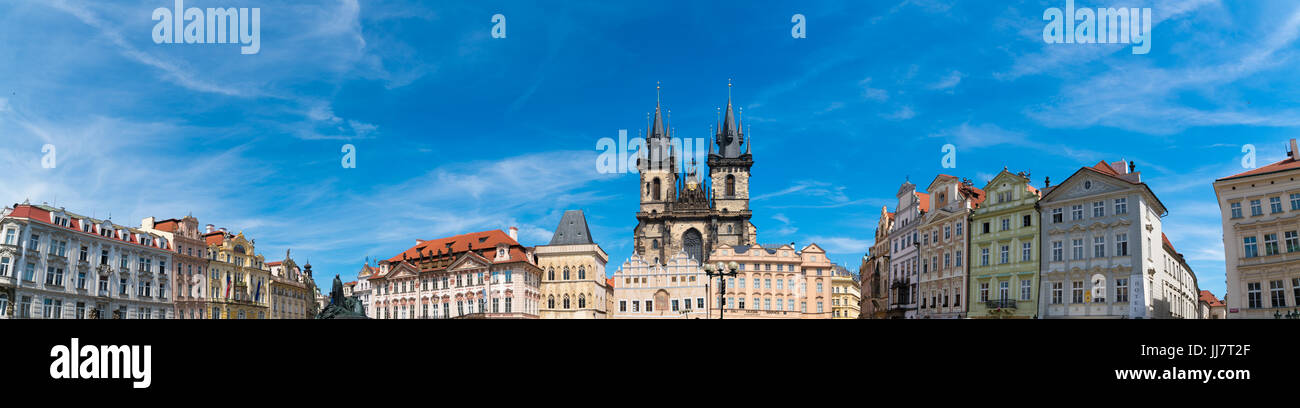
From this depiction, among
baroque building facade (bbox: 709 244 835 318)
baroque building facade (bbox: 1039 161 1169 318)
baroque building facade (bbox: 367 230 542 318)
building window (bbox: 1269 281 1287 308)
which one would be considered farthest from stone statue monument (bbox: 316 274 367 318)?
building window (bbox: 1269 281 1287 308)

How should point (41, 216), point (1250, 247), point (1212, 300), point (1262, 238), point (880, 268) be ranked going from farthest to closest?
point (1212, 300) < point (880, 268) < point (41, 216) < point (1250, 247) < point (1262, 238)

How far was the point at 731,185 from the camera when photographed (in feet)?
360

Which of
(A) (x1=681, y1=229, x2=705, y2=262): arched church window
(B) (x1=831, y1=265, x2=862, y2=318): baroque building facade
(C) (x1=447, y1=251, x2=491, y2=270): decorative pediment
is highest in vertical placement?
(A) (x1=681, y1=229, x2=705, y2=262): arched church window

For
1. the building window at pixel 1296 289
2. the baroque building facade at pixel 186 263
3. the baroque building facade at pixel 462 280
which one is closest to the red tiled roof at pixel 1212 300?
the building window at pixel 1296 289

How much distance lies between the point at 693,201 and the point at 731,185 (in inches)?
234

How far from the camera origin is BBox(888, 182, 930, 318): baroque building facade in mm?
53812

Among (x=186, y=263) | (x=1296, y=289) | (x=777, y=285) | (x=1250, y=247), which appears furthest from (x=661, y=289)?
(x=1296, y=289)

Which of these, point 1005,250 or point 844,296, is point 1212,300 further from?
point 1005,250

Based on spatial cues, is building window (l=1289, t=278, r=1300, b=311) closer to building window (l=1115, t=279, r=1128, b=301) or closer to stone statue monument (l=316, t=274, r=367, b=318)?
building window (l=1115, t=279, r=1128, b=301)

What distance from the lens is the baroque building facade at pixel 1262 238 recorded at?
34344 mm

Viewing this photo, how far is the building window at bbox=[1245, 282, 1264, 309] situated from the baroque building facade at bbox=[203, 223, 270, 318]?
6944cm

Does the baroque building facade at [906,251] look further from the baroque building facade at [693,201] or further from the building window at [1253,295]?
the baroque building facade at [693,201]

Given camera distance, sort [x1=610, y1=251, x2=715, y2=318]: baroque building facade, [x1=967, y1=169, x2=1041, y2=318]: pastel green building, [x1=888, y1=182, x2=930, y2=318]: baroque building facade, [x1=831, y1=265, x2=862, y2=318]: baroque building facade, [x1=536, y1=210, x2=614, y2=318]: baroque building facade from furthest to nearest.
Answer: [x1=831, y1=265, x2=862, y2=318]: baroque building facade
[x1=536, y1=210, x2=614, y2=318]: baroque building facade
[x1=610, y1=251, x2=715, y2=318]: baroque building facade
[x1=888, y1=182, x2=930, y2=318]: baroque building facade
[x1=967, y1=169, x2=1041, y2=318]: pastel green building
